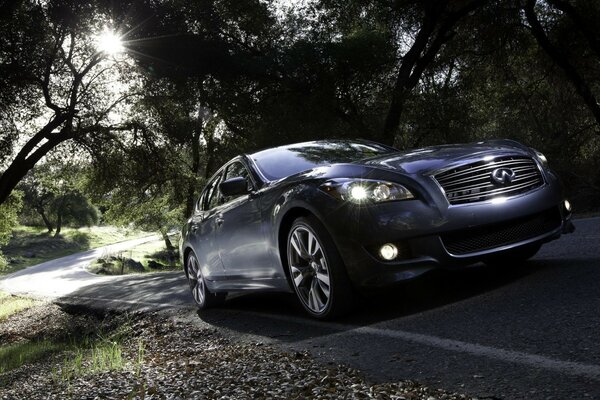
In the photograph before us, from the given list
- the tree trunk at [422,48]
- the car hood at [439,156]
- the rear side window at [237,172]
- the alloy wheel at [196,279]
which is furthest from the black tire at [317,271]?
the tree trunk at [422,48]

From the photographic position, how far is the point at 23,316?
14469 millimetres

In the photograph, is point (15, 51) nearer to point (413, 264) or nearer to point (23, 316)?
point (23, 316)

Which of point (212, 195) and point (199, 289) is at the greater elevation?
point (212, 195)

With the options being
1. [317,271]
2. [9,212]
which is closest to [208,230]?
[317,271]

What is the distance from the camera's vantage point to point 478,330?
4.06 meters

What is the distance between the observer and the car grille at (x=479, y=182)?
4.63 m

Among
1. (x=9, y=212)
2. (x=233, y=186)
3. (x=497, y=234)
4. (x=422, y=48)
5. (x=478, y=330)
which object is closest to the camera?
(x=478, y=330)

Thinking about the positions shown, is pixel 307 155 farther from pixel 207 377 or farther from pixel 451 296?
pixel 207 377

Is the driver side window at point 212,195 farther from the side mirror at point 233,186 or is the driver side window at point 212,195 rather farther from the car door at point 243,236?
the side mirror at point 233,186

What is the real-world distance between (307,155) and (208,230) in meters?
1.64

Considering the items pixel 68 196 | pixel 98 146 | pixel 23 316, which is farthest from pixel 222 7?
pixel 68 196

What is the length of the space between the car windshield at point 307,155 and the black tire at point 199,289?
6.54 feet

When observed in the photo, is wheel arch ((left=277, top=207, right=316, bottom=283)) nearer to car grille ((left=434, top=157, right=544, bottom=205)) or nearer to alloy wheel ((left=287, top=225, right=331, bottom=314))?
alloy wheel ((left=287, top=225, right=331, bottom=314))

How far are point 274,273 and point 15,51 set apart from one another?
14314 mm
